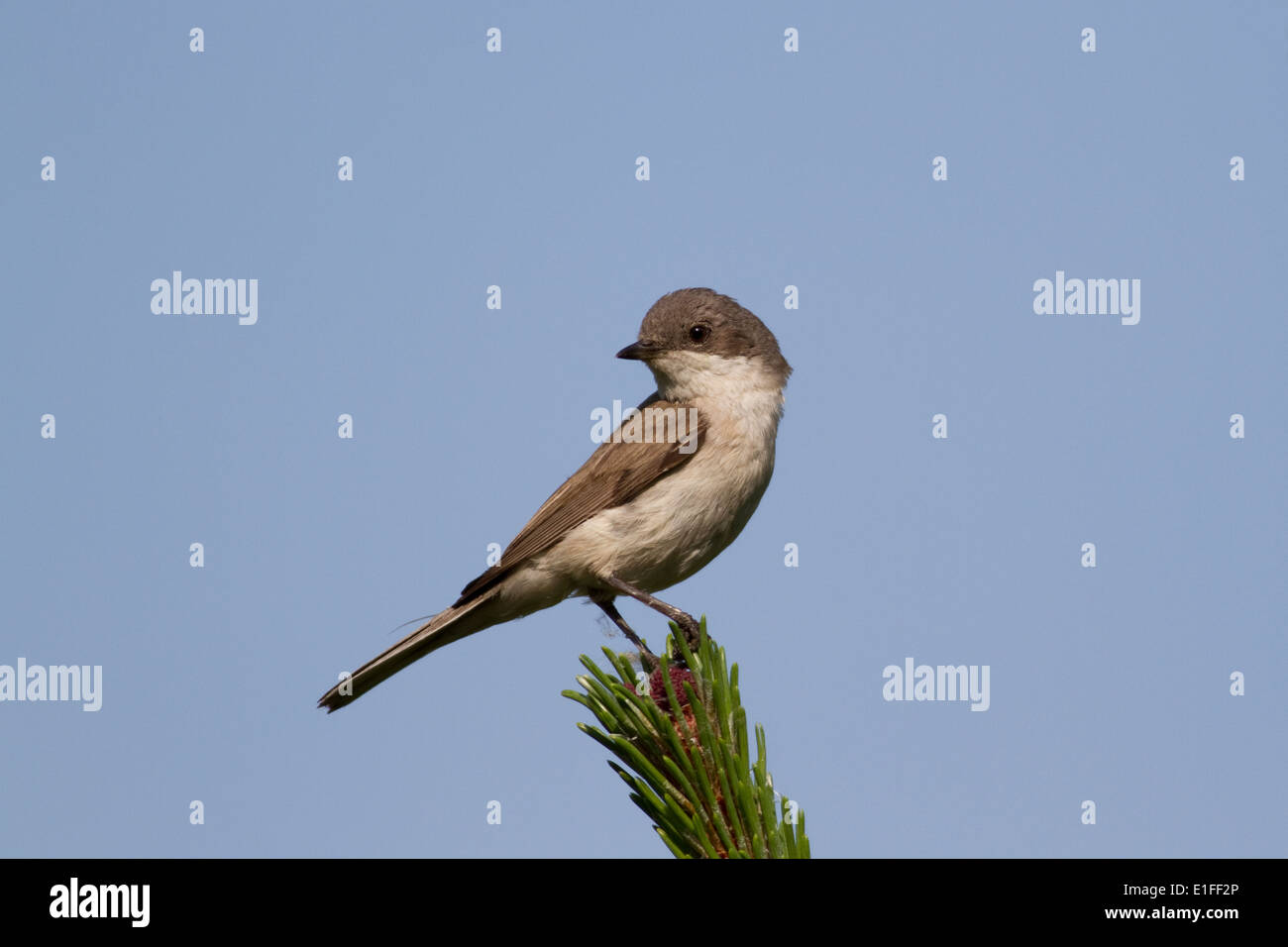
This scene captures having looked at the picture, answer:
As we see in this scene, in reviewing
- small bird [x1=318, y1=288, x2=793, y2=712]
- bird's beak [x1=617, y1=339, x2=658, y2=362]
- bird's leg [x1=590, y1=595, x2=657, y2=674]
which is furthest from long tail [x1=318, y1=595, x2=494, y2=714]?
bird's beak [x1=617, y1=339, x2=658, y2=362]

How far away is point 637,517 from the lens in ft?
23.5

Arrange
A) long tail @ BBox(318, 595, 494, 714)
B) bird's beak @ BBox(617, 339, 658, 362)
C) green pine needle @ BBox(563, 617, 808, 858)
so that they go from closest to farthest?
green pine needle @ BBox(563, 617, 808, 858), long tail @ BBox(318, 595, 494, 714), bird's beak @ BBox(617, 339, 658, 362)

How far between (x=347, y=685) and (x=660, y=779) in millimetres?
2847

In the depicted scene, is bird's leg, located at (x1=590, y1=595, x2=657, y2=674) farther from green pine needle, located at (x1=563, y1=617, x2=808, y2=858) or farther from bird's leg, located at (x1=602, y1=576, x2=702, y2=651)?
green pine needle, located at (x1=563, y1=617, x2=808, y2=858)

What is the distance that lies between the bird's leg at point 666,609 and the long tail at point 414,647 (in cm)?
82

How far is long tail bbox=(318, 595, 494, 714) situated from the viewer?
6.64m

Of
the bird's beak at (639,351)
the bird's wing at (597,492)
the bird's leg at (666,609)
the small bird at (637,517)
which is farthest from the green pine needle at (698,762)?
the bird's beak at (639,351)

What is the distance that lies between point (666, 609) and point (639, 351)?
200 cm

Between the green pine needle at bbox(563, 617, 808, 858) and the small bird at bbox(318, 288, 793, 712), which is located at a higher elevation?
the small bird at bbox(318, 288, 793, 712)

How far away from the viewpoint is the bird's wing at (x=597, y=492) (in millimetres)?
7285

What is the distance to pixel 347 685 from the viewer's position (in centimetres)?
668
